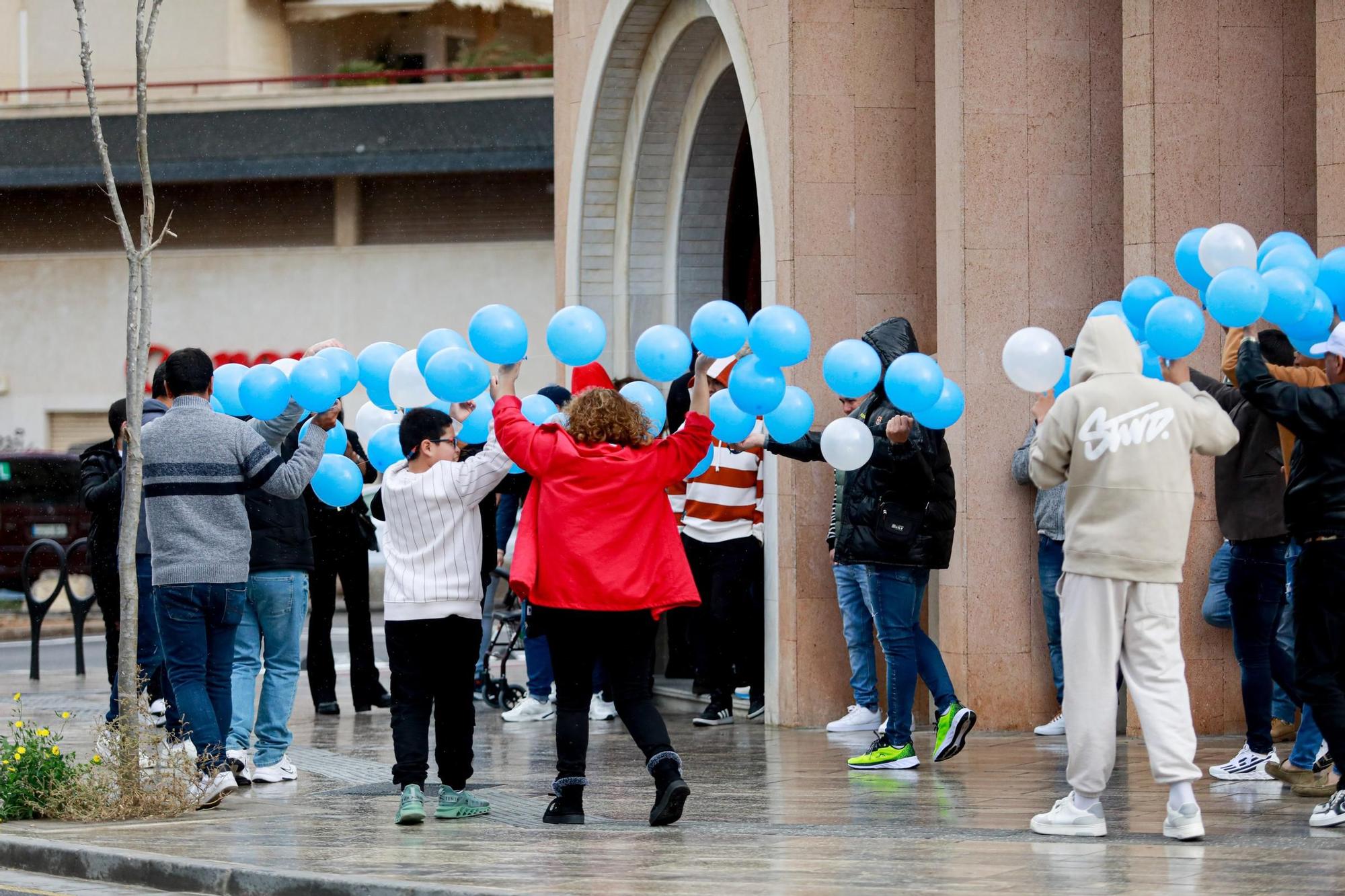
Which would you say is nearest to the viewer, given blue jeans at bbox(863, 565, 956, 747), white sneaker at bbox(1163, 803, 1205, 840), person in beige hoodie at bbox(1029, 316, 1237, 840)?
white sneaker at bbox(1163, 803, 1205, 840)

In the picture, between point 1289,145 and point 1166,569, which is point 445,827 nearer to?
point 1166,569

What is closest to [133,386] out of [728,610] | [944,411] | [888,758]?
[944,411]

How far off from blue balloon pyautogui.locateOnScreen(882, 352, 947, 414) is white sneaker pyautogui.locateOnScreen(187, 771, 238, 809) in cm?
341

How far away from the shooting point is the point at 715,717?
11.2m

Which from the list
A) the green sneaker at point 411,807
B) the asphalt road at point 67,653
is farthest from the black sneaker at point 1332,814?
the asphalt road at point 67,653

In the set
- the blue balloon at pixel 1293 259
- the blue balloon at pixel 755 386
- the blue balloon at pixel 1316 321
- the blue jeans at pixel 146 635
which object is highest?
the blue balloon at pixel 1293 259

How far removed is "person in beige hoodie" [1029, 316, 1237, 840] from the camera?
6777mm

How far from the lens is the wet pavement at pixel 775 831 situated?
6.16 meters

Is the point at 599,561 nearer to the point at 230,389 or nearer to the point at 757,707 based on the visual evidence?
the point at 230,389

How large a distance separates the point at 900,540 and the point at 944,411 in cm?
96

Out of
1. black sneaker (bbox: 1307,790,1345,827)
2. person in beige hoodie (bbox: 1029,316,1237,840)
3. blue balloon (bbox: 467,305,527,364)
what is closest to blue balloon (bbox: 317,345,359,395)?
blue balloon (bbox: 467,305,527,364)

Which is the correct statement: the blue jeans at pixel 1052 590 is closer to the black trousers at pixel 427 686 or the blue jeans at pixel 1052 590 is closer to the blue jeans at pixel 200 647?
the black trousers at pixel 427 686

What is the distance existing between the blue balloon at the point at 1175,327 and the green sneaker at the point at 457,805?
3.36m

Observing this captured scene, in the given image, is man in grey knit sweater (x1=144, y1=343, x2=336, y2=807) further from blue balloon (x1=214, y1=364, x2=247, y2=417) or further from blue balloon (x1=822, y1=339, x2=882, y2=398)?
blue balloon (x1=822, y1=339, x2=882, y2=398)
